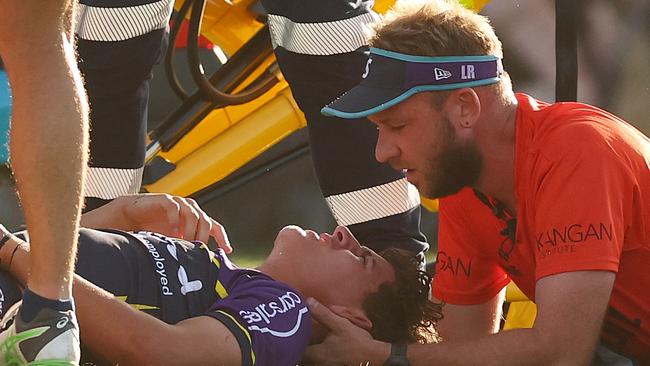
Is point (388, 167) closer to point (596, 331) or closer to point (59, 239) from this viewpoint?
point (596, 331)

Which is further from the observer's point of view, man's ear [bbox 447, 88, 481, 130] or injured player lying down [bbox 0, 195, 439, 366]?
man's ear [bbox 447, 88, 481, 130]

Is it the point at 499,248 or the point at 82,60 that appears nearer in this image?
the point at 499,248

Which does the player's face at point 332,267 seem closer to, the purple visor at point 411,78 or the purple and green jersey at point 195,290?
the purple and green jersey at point 195,290

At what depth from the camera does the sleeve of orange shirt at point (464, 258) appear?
3.85 meters

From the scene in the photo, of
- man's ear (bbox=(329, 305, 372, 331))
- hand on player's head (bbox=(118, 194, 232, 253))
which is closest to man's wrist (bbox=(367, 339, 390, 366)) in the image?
man's ear (bbox=(329, 305, 372, 331))

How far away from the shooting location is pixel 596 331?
3.34 meters

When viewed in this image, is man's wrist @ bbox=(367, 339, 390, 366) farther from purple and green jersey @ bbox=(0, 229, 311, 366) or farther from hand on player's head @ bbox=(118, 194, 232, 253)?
hand on player's head @ bbox=(118, 194, 232, 253)

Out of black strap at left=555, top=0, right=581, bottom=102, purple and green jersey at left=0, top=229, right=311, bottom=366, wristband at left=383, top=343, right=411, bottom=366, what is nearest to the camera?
purple and green jersey at left=0, top=229, right=311, bottom=366

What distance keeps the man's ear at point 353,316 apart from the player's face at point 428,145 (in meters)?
0.38

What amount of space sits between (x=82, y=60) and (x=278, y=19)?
0.60 m

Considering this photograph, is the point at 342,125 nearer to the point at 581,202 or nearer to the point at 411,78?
the point at 411,78

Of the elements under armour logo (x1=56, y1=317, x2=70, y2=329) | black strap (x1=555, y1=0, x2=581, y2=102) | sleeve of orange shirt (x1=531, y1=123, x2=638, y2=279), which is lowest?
black strap (x1=555, y1=0, x2=581, y2=102)

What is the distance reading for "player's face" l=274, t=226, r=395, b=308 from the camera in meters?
3.70

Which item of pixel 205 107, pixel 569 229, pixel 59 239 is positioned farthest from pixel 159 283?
pixel 205 107
